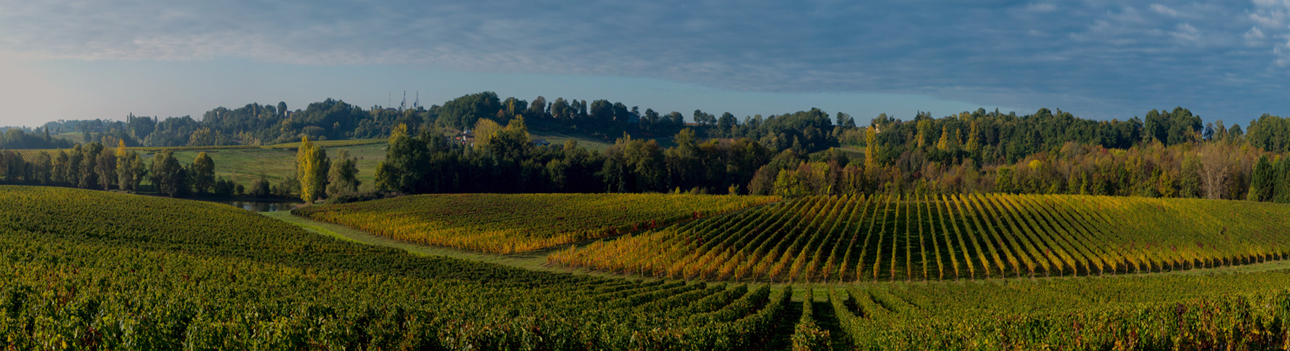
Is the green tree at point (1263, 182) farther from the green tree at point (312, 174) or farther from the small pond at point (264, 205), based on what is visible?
the small pond at point (264, 205)

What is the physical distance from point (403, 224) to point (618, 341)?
53.6m

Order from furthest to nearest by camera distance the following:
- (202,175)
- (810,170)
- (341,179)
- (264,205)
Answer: (810,170), (202,175), (264,205), (341,179)

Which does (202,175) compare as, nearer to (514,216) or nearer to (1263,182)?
(514,216)

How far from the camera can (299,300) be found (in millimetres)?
22250

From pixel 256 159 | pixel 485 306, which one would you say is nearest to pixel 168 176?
pixel 256 159

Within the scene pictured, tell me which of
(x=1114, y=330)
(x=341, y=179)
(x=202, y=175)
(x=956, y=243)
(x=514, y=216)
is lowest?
(x=514, y=216)

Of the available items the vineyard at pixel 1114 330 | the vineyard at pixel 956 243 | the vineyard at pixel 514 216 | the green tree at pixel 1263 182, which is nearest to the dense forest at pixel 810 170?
the green tree at pixel 1263 182

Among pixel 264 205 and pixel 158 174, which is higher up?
pixel 158 174

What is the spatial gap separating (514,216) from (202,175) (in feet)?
211

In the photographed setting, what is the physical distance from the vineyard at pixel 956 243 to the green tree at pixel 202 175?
8083cm

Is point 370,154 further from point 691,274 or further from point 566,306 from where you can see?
point 566,306

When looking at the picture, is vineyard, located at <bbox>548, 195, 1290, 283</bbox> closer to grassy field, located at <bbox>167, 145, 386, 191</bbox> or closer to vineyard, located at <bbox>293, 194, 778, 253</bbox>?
vineyard, located at <bbox>293, 194, 778, 253</bbox>

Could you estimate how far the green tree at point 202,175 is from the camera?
102 m

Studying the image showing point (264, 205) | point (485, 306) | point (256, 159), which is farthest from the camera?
point (256, 159)
